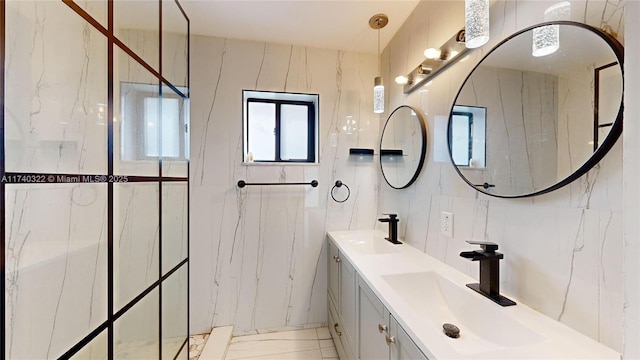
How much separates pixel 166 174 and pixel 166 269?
58 centimetres

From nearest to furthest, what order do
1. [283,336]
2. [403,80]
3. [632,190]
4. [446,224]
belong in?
[632,190]
[446,224]
[403,80]
[283,336]

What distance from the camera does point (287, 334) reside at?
212cm

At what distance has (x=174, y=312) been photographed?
66.2 inches

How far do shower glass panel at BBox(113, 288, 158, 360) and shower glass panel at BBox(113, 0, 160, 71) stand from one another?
1.23 metres

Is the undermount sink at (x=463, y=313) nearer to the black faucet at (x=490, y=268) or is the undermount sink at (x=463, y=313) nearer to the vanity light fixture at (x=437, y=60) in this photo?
the black faucet at (x=490, y=268)

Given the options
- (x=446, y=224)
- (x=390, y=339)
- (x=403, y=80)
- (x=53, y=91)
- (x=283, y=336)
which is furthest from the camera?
(x=283, y=336)

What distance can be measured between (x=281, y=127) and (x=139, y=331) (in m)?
1.71

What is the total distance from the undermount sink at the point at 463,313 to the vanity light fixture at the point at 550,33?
0.92 metres

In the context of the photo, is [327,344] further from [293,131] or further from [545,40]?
[545,40]

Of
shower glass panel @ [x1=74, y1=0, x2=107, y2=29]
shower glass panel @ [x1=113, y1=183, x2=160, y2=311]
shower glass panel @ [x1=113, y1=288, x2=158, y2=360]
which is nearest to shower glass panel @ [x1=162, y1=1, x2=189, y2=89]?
shower glass panel @ [x1=74, y1=0, x2=107, y2=29]

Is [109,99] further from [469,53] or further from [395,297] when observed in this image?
[469,53]

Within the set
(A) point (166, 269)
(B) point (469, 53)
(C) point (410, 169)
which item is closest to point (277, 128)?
(C) point (410, 169)

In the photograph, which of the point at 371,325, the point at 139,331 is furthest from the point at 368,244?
the point at 139,331

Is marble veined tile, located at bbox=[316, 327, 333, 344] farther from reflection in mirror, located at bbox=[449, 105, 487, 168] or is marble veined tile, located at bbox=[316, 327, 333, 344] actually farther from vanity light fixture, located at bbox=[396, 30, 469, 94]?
vanity light fixture, located at bbox=[396, 30, 469, 94]
